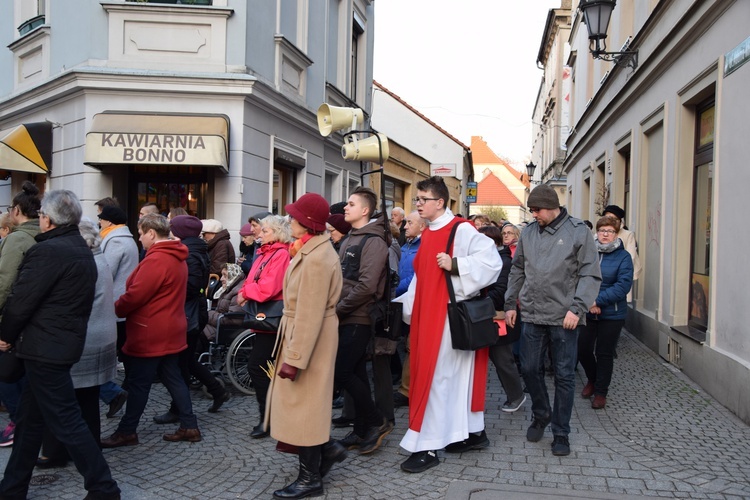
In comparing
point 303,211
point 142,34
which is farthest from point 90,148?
point 303,211

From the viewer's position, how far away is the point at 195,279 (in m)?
5.68

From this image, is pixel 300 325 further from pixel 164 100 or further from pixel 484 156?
pixel 484 156

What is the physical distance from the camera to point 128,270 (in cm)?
550

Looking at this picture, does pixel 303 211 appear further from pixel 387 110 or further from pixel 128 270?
pixel 387 110

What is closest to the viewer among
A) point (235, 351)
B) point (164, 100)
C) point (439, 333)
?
point (439, 333)

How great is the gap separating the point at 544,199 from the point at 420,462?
2.13m

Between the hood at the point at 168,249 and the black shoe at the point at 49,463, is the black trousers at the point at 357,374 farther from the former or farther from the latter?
the black shoe at the point at 49,463

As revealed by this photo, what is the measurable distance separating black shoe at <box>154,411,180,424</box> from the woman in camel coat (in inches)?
72.2

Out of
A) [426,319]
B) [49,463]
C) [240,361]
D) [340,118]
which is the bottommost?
[49,463]

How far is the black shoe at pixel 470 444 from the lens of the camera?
491 centimetres

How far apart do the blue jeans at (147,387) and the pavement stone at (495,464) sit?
0.19 m

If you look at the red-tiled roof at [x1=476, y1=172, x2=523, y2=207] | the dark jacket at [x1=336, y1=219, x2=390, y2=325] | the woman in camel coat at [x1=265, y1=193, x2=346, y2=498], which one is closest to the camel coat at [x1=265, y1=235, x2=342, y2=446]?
the woman in camel coat at [x1=265, y1=193, x2=346, y2=498]

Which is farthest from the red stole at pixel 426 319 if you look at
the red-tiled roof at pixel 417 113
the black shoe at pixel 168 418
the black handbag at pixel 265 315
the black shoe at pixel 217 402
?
the red-tiled roof at pixel 417 113

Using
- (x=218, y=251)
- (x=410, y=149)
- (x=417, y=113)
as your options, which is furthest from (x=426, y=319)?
(x=417, y=113)
